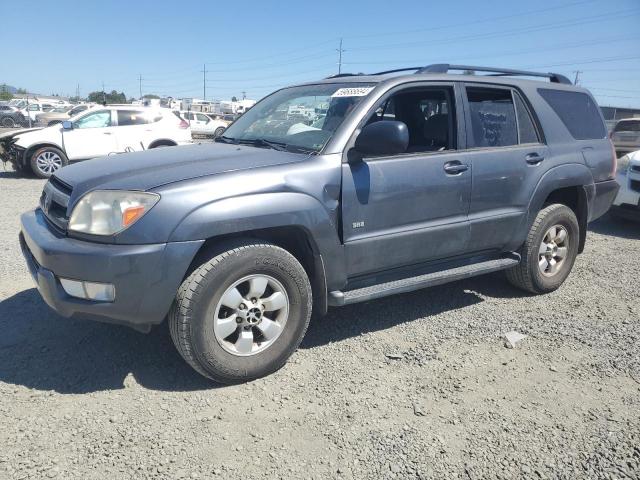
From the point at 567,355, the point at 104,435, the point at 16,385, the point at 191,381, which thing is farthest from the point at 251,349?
the point at 567,355

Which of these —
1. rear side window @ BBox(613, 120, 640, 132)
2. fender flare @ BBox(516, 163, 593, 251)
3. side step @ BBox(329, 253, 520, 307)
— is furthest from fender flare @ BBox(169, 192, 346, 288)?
rear side window @ BBox(613, 120, 640, 132)

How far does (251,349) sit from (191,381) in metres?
0.40

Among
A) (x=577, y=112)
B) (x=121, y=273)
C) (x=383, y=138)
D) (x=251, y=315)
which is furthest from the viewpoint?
(x=577, y=112)

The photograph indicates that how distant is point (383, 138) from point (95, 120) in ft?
33.1

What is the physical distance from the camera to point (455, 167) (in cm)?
355

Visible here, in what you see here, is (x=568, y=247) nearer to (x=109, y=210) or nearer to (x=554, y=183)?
(x=554, y=183)

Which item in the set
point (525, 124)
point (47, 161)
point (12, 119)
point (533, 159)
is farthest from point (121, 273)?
point (12, 119)

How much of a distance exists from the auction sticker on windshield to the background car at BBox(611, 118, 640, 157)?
31.0 ft

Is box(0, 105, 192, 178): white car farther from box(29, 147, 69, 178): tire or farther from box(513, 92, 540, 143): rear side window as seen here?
box(513, 92, 540, 143): rear side window

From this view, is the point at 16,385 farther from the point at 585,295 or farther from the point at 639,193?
the point at 639,193

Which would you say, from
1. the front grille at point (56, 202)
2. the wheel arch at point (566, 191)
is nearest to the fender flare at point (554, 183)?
the wheel arch at point (566, 191)

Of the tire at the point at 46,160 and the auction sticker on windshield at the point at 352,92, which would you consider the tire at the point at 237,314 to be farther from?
the tire at the point at 46,160

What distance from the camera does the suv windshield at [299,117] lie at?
329 centimetres

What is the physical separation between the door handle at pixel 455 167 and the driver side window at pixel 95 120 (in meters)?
9.72
